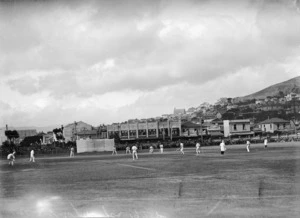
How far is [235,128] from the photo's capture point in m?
90.8

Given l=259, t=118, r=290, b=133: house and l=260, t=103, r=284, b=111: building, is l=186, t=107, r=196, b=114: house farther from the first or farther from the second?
l=259, t=118, r=290, b=133: house

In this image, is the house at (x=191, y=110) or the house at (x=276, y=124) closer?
the house at (x=276, y=124)

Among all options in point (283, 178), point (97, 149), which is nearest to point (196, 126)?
point (97, 149)

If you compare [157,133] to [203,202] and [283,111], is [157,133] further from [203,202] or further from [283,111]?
[203,202]

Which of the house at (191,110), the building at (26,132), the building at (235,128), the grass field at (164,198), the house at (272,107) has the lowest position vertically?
the grass field at (164,198)

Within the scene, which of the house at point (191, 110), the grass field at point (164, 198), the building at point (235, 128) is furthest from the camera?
the house at point (191, 110)

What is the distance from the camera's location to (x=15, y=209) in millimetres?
10219

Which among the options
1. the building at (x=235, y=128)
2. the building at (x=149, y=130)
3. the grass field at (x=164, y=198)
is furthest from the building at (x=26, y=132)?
the grass field at (x=164, y=198)

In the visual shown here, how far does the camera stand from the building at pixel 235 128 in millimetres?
90000

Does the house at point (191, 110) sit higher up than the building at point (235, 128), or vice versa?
the house at point (191, 110)

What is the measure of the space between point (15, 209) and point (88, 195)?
2460mm

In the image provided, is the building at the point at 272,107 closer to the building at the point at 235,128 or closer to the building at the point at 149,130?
the building at the point at 235,128

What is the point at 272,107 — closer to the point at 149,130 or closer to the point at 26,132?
the point at 149,130

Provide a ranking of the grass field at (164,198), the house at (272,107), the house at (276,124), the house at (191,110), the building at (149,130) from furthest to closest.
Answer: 1. the house at (191,110)
2. the house at (272,107)
3. the house at (276,124)
4. the building at (149,130)
5. the grass field at (164,198)
